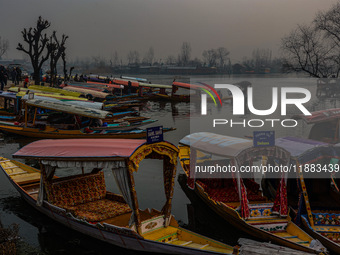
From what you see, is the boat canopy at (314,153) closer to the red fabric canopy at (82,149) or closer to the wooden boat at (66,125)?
the red fabric canopy at (82,149)

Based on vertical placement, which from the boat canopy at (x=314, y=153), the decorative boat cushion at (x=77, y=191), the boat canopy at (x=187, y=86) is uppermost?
the boat canopy at (x=187, y=86)

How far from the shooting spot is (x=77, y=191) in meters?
12.5

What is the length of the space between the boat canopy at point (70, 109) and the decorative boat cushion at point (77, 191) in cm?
965

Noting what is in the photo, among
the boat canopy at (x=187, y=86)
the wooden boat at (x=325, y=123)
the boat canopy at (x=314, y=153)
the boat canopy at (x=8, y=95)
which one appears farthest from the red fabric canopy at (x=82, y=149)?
the boat canopy at (x=187, y=86)

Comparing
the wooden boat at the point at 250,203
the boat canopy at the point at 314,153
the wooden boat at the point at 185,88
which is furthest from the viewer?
the wooden boat at the point at 185,88

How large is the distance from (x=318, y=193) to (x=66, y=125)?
53.3ft

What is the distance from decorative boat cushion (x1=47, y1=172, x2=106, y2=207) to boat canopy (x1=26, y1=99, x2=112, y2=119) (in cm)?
965

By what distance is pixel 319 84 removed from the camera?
59219mm

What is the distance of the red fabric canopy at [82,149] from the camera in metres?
10.2

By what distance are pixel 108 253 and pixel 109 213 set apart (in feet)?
3.89

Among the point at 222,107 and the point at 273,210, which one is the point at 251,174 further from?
the point at 222,107

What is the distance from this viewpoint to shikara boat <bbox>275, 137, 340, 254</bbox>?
1079cm

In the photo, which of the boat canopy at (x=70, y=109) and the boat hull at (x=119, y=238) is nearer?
the boat hull at (x=119, y=238)

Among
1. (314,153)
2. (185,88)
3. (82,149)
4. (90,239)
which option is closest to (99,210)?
(90,239)
